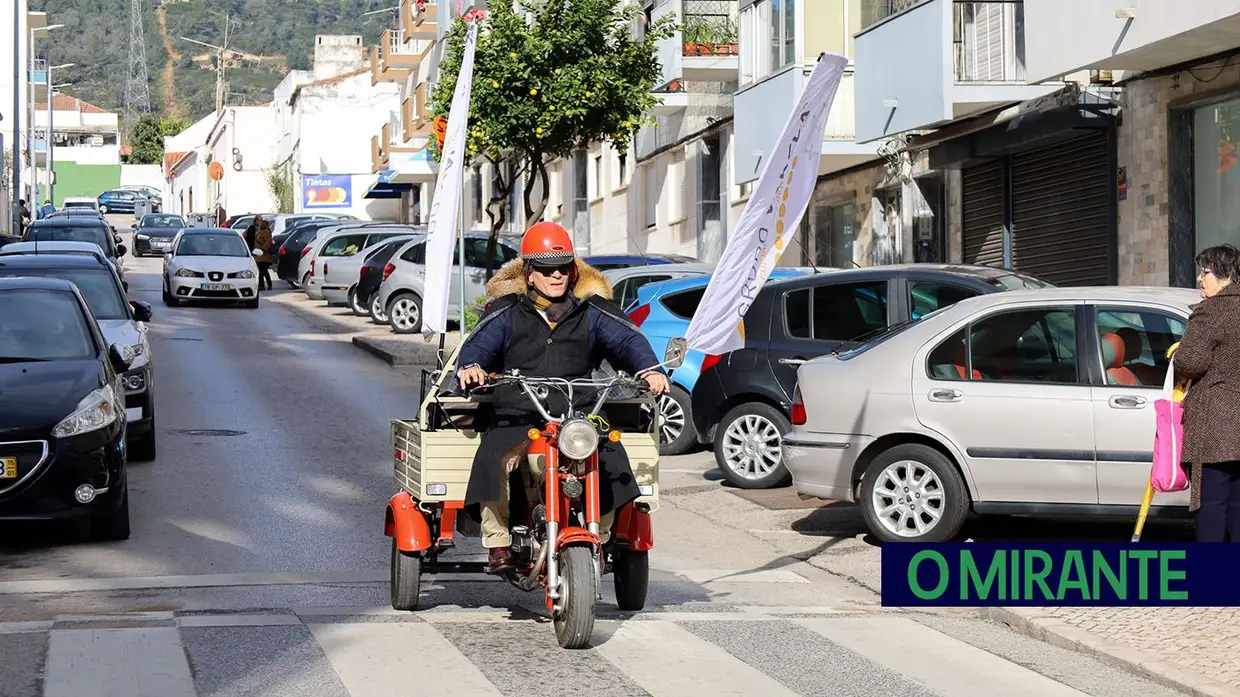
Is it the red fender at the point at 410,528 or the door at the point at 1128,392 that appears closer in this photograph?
the red fender at the point at 410,528

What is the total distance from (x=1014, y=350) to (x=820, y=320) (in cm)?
317

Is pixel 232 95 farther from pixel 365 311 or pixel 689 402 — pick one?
pixel 689 402

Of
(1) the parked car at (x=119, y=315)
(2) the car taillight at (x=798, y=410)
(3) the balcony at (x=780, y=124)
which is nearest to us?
(2) the car taillight at (x=798, y=410)

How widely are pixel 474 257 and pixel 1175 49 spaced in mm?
14693

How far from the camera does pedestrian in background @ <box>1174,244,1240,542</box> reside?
27.6ft

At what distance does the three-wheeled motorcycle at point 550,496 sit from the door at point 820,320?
5.47m

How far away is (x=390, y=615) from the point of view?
880 cm

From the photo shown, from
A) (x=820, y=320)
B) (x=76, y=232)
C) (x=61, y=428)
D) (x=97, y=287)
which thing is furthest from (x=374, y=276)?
(x=61, y=428)

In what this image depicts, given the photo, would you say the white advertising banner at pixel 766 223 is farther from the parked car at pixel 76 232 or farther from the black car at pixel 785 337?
the parked car at pixel 76 232

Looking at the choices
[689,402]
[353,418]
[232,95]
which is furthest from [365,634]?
[232,95]

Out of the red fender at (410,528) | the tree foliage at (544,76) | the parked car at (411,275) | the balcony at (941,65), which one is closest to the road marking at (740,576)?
the red fender at (410,528)

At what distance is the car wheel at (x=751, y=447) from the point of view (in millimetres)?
14484

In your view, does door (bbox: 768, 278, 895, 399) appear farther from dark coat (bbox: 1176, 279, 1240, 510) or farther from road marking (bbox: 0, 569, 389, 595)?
dark coat (bbox: 1176, 279, 1240, 510)

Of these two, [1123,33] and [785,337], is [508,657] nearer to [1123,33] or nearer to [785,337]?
[785,337]
